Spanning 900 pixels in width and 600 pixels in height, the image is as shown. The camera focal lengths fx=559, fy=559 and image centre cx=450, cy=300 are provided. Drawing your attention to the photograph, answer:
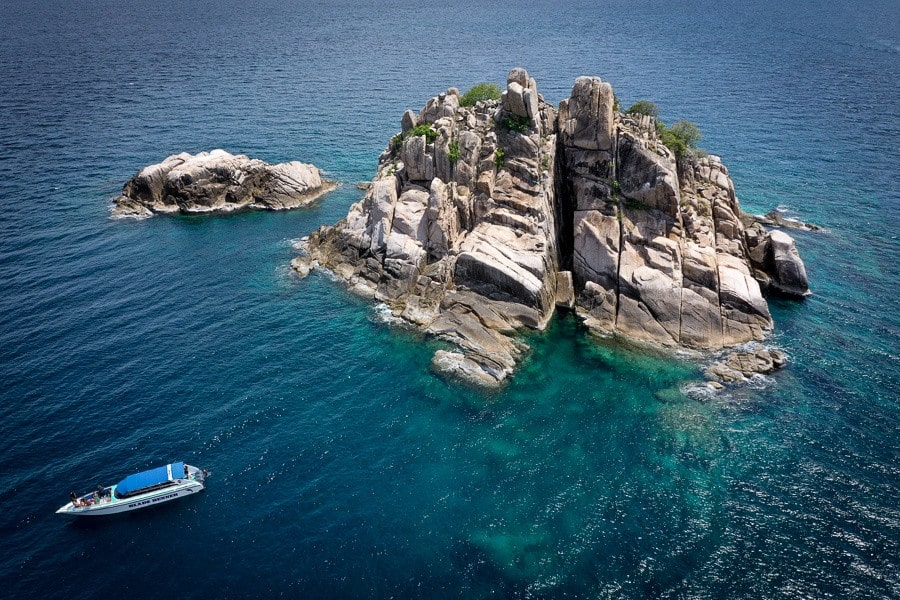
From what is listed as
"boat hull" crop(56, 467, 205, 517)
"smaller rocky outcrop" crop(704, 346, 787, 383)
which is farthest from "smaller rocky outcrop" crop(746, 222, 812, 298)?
"boat hull" crop(56, 467, 205, 517)

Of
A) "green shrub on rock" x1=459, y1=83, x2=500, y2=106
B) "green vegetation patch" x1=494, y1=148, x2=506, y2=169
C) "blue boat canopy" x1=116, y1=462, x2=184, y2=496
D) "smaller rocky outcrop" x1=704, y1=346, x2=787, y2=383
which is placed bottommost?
"blue boat canopy" x1=116, y1=462, x2=184, y2=496

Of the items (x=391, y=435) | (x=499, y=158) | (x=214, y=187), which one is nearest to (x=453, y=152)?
(x=499, y=158)

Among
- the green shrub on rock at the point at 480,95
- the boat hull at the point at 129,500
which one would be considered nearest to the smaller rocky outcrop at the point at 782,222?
the green shrub on rock at the point at 480,95

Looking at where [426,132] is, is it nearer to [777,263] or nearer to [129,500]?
[777,263]

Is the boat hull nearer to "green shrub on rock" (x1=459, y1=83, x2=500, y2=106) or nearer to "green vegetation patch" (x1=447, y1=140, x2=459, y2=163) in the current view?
"green vegetation patch" (x1=447, y1=140, x2=459, y2=163)

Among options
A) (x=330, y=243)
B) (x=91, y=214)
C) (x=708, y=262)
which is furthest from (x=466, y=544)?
(x=91, y=214)

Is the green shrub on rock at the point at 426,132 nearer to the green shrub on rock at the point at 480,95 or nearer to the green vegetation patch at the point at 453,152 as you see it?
the green vegetation patch at the point at 453,152
